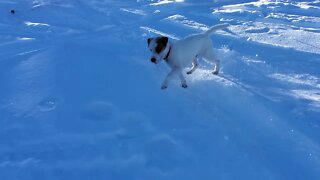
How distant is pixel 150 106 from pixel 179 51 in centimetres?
87

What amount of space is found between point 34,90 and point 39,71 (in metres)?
0.61

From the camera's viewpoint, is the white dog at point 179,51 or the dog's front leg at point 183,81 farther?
the dog's front leg at point 183,81

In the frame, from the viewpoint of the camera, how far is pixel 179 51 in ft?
15.6

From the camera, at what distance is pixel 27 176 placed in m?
3.40

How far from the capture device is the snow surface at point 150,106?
3525 millimetres

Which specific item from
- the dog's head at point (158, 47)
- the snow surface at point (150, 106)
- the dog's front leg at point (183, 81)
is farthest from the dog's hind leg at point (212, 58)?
the dog's head at point (158, 47)

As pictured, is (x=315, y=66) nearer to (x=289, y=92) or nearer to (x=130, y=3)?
(x=289, y=92)

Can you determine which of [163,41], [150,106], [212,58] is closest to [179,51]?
[163,41]

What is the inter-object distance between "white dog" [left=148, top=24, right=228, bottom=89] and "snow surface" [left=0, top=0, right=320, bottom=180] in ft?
0.98

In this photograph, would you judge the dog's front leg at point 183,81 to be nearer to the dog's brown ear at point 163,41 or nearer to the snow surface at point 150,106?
the snow surface at point 150,106

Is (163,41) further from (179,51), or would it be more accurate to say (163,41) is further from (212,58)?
(212,58)

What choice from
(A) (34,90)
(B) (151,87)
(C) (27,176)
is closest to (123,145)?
Result: (C) (27,176)

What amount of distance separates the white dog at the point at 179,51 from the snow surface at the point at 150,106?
30cm

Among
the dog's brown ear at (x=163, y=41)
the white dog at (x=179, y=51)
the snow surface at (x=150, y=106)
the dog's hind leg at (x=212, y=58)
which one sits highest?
the dog's brown ear at (x=163, y=41)
